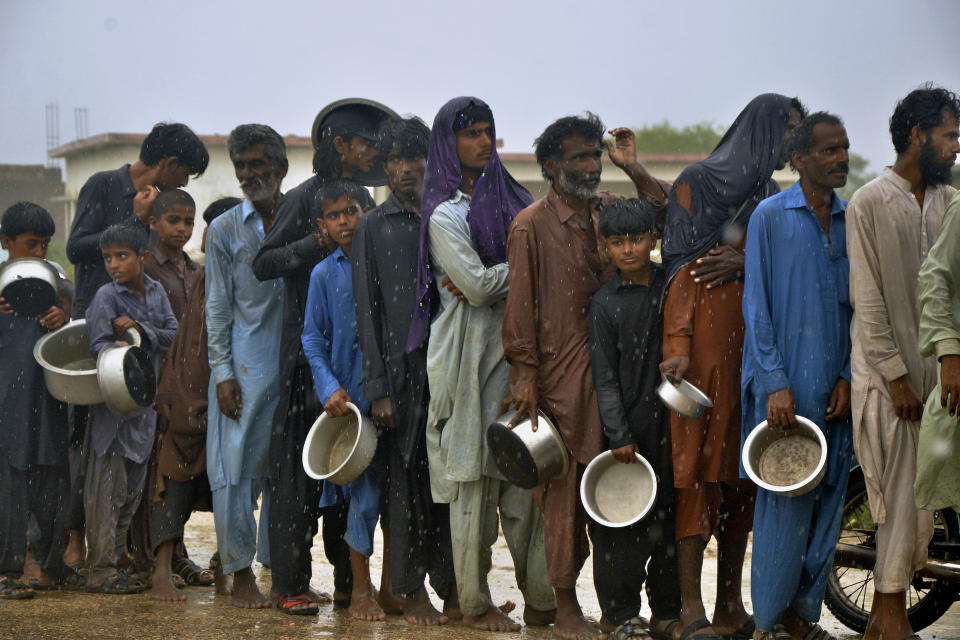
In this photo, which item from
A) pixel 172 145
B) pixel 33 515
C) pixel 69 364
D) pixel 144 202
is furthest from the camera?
pixel 172 145

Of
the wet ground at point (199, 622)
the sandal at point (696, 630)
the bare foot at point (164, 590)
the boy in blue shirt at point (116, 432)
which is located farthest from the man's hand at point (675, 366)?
the boy in blue shirt at point (116, 432)

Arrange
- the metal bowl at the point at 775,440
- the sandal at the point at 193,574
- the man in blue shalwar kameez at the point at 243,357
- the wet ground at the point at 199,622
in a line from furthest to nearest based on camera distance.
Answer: the sandal at the point at 193,574
the man in blue shalwar kameez at the point at 243,357
the wet ground at the point at 199,622
the metal bowl at the point at 775,440

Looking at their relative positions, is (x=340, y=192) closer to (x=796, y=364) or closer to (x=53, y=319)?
(x=53, y=319)

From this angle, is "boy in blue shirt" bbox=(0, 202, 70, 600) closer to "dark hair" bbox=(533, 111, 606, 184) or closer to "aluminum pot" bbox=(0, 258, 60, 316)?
"aluminum pot" bbox=(0, 258, 60, 316)

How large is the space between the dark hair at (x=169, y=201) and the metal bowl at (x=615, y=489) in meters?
3.27

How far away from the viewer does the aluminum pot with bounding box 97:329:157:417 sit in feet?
22.5

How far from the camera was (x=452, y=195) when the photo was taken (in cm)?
608

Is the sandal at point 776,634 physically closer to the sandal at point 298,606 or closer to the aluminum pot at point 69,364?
the sandal at point 298,606

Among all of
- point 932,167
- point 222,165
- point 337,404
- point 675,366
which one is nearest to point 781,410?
point 675,366

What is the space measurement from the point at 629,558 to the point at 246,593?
2.22 m

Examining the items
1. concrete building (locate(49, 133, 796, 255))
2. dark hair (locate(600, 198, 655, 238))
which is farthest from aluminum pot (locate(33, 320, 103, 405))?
concrete building (locate(49, 133, 796, 255))

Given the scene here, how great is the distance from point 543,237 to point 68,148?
26.4m

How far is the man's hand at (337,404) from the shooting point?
618cm

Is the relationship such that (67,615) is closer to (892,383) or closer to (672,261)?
(672,261)
